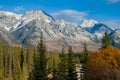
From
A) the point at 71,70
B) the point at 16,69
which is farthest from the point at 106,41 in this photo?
the point at 16,69

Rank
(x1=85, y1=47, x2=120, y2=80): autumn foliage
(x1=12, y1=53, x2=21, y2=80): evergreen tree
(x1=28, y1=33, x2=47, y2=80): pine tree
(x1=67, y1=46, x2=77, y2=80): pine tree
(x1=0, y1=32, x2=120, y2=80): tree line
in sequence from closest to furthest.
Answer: (x1=28, y1=33, x2=47, y2=80): pine tree < (x1=0, y1=32, x2=120, y2=80): tree line < (x1=67, y1=46, x2=77, y2=80): pine tree < (x1=85, y1=47, x2=120, y2=80): autumn foliage < (x1=12, y1=53, x2=21, y2=80): evergreen tree

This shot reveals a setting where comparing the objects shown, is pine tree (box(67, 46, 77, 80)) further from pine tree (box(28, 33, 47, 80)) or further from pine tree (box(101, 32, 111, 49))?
pine tree (box(101, 32, 111, 49))

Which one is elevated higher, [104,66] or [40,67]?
[40,67]

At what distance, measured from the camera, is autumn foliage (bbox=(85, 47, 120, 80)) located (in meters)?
84.6

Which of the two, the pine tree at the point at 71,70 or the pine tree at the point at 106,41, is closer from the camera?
the pine tree at the point at 71,70

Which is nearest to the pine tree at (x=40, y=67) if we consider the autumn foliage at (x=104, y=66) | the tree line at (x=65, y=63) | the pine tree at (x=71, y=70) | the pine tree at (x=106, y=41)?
the tree line at (x=65, y=63)

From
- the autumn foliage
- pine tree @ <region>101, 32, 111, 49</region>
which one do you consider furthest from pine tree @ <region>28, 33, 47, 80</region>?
pine tree @ <region>101, 32, 111, 49</region>

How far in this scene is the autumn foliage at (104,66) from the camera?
277 feet

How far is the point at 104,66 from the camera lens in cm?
9762

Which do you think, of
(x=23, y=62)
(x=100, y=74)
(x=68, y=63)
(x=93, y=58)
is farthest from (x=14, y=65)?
(x=68, y=63)

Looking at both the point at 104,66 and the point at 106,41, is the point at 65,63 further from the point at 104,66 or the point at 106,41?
the point at 106,41

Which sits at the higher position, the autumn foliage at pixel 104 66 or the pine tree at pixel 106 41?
the pine tree at pixel 106 41

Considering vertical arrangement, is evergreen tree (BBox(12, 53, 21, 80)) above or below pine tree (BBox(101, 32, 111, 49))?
below

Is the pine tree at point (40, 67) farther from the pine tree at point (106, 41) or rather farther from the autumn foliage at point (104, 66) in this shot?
the pine tree at point (106, 41)
